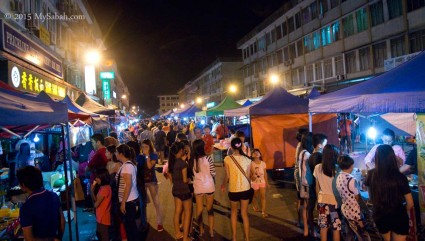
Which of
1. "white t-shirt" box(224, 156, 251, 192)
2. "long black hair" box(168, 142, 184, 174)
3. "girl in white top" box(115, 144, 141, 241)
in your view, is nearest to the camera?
"girl in white top" box(115, 144, 141, 241)

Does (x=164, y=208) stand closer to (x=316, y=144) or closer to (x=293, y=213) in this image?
(x=293, y=213)

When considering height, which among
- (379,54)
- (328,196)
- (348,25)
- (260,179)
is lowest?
(260,179)

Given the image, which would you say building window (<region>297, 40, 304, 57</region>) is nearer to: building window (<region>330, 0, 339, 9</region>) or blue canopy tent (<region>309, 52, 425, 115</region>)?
building window (<region>330, 0, 339, 9</region>)

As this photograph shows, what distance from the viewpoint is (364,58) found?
22062 mm

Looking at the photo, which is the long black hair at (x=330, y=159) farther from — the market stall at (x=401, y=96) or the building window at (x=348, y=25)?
the building window at (x=348, y=25)

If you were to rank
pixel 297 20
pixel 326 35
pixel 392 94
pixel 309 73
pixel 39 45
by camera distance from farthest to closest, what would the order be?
pixel 297 20 → pixel 309 73 → pixel 326 35 → pixel 39 45 → pixel 392 94

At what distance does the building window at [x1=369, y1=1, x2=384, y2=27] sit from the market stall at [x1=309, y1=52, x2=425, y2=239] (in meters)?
17.7

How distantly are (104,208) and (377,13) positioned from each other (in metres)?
21.9

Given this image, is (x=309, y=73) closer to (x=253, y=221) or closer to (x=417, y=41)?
(x=417, y=41)

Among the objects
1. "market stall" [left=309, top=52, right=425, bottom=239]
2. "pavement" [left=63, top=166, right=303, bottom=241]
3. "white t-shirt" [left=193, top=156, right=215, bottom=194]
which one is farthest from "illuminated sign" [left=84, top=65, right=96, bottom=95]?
"market stall" [left=309, top=52, right=425, bottom=239]

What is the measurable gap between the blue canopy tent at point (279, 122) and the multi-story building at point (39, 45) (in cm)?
763

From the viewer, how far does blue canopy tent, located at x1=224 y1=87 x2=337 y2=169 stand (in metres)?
10.2

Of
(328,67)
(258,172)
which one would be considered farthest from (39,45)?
(328,67)

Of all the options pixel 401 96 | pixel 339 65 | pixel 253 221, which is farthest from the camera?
pixel 339 65
